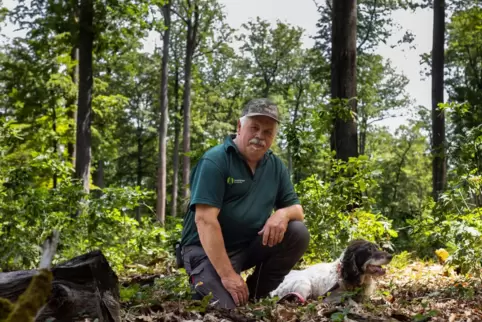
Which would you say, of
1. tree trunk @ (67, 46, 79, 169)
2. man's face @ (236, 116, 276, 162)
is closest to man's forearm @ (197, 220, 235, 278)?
man's face @ (236, 116, 276, 162)

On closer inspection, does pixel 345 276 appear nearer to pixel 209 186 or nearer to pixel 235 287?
pixel 235 287

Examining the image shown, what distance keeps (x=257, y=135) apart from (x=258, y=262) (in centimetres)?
123

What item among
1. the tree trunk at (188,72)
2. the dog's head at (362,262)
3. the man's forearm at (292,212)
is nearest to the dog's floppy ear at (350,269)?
the dog's head at (362,262)

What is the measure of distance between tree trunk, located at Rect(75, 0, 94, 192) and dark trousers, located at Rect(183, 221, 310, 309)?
32.1 feet

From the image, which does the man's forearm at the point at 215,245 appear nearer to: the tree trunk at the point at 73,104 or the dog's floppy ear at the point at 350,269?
the dog's floppy ear at the point at 350,269

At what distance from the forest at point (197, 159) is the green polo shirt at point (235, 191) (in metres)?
0.71

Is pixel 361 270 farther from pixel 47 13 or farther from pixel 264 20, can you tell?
pixel 264 20

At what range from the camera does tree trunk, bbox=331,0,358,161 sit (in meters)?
8.50

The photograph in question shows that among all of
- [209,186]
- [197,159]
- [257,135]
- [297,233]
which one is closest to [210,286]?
[209,186]

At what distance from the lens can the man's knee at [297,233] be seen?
465 centimetres

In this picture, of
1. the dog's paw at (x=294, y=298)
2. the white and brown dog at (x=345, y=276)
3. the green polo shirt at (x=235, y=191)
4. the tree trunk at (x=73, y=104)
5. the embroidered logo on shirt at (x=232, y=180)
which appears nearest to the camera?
the green polo shirt at (x=235, y=191)

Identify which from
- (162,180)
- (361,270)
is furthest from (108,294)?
(162,180)

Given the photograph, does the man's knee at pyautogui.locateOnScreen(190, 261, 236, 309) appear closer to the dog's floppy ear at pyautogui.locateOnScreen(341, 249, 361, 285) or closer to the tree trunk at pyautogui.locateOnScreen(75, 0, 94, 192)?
the dog's floppy ear at pyautogui.locateOnScreen(341, 249, 361, 285)

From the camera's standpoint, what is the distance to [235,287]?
164 inches
